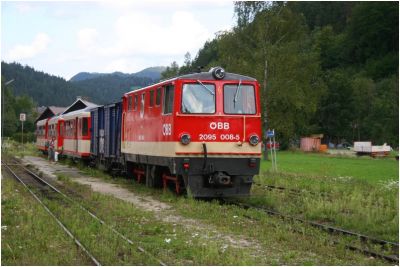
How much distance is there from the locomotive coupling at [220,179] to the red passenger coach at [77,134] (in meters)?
15.2

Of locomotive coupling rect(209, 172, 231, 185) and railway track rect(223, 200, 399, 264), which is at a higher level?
locomotive coupling rect(209, 172, 231, 185)

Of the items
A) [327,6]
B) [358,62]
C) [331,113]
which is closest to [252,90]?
[331,113]

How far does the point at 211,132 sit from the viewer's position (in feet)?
48.0

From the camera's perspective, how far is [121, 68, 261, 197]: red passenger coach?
47.6ft

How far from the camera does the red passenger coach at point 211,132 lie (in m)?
14.5

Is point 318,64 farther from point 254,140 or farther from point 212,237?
point 212,237

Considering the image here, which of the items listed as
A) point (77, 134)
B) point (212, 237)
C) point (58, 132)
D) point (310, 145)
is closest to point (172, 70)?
point (310, 145)

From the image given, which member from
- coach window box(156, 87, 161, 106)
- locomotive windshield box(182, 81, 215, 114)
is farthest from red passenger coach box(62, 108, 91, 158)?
locomotive windshield box(182, 81, 215, 114)

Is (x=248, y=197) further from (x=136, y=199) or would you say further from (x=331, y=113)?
(x=331, y=113)

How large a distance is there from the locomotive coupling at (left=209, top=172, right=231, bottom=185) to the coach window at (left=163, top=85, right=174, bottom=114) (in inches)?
79.2

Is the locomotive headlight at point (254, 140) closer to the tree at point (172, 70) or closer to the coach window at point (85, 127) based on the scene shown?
the coach window at point (85, 127)

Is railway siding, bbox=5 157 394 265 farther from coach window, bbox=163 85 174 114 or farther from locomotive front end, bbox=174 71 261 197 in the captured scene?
coach window, bbox=163 85 174 114

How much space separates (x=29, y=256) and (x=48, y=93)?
194 m

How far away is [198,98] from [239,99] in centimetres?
105
